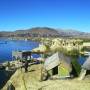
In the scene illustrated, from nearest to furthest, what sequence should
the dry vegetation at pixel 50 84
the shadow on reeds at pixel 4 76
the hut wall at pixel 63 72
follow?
the dry vegetation at pixel 50 84 → the hut wall at pixel 63 72 → the shadow on reeds at pixel 4 76

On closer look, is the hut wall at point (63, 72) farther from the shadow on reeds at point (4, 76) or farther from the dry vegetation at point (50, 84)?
the shadow on reeds at point (4, 76)

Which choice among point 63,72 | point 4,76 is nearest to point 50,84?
point 63,72

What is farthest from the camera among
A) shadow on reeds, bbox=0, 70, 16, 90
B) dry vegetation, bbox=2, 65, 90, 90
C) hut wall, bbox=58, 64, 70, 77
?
shadow on reeds, bbox=0, 70, 16, 90

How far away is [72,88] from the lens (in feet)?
101

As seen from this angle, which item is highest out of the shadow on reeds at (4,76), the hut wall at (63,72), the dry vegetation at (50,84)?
the hut wall at (63,72)

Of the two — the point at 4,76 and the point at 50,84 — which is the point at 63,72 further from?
the point at 4,76

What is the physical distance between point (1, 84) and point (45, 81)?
934 cm

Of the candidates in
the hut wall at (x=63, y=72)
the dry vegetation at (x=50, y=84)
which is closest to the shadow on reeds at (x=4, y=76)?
the dry vegetation at (x=50, y=84)

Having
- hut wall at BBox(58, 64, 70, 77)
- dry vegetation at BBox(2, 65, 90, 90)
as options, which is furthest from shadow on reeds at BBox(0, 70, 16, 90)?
hut wall at BBox(58, 64, 70, 77)

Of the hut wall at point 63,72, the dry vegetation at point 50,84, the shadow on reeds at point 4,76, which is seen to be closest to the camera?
the dry vegetation at point 50,84

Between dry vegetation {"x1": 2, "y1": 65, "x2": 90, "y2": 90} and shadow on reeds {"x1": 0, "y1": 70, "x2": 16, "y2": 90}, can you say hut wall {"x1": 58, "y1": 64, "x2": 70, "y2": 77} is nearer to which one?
dry vegetation {"x1": 2, "y1": 65, "x2": 90, "y2": 90}

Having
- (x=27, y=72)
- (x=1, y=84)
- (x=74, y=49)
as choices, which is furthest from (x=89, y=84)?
(x=74, y=49)

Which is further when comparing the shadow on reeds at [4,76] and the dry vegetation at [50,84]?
the shadow on reeds at [4,76]

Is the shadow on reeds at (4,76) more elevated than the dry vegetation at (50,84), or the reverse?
the dry vegetation at (50,84)
